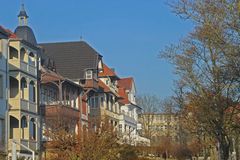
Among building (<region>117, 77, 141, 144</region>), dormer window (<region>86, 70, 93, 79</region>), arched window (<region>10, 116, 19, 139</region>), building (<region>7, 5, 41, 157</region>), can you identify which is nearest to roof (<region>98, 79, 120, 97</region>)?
dormer window (<region>86, 70, 93, 79</region>)

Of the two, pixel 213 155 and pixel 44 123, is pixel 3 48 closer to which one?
pixel 44 123

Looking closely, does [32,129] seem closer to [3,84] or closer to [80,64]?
[3,84]

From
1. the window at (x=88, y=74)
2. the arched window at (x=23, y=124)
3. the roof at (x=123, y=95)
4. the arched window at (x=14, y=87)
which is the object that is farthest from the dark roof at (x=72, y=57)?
the roof at (x=123, y=95)

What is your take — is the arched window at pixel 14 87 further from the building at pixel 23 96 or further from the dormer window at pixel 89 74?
the dormer window at pixel 89 74

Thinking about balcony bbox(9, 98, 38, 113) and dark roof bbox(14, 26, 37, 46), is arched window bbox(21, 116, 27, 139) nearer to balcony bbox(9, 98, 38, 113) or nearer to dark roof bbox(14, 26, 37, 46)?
balcony bbox(9, 98, 38, 113)

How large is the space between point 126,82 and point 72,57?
3087cm

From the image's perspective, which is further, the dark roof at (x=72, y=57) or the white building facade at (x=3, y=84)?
the dark roof at (x=72, y=57)

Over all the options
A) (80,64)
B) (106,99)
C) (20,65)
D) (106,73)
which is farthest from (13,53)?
(106,73)

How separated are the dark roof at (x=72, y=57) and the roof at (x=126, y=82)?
25.9 metres

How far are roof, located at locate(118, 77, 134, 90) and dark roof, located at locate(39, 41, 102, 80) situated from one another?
1021 inches

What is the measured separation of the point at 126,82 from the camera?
98.8 meters

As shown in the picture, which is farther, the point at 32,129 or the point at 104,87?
the point at 104,87

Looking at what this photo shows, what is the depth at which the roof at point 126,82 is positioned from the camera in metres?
96.7

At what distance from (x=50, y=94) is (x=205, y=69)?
2529cm
